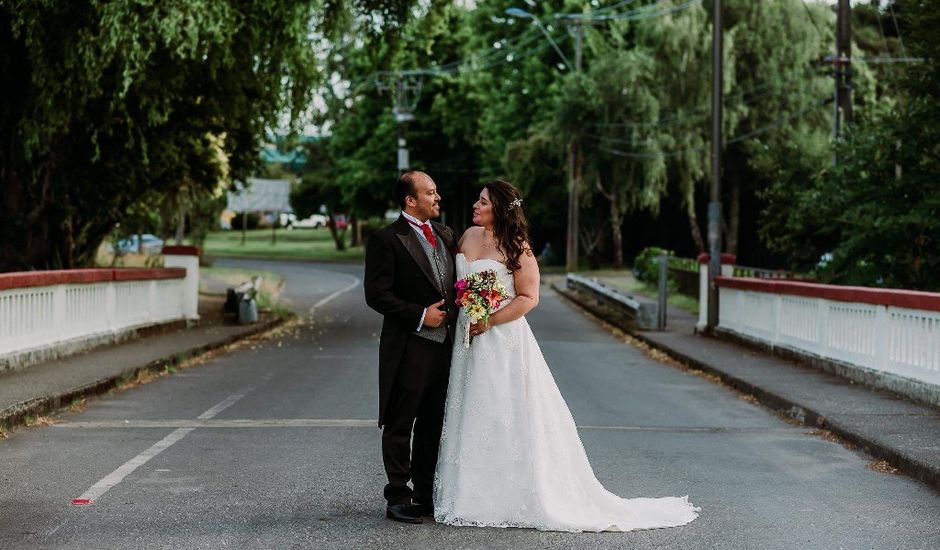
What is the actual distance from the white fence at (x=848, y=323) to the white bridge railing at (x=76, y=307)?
9518 millimetres

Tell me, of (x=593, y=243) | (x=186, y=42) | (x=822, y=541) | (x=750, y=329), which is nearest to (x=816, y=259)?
(x=750, y=329)

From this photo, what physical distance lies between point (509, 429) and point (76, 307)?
11.7m

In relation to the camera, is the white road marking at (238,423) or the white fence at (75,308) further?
the white fence at (75,308)

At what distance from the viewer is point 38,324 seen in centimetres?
1572

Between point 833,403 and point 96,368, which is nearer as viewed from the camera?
point 833,403

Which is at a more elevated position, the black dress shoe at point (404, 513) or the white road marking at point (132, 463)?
the black dress shoe at point (404, 513)

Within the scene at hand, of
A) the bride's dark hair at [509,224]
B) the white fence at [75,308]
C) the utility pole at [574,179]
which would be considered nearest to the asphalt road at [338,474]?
the bride's dark hair at [509,224]

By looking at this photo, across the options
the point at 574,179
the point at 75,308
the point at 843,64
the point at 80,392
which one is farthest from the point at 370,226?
the point at 80,392

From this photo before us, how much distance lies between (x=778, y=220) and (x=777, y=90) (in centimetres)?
2078

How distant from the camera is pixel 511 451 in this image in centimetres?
704

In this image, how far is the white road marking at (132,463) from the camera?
789 centimetres

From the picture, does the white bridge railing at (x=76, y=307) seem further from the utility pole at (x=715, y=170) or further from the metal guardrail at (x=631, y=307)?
the utility pole at (x=715, y=170)

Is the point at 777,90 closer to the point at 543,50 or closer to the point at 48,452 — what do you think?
the point at 543,50

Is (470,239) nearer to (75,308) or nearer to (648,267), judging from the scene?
(75,308)
